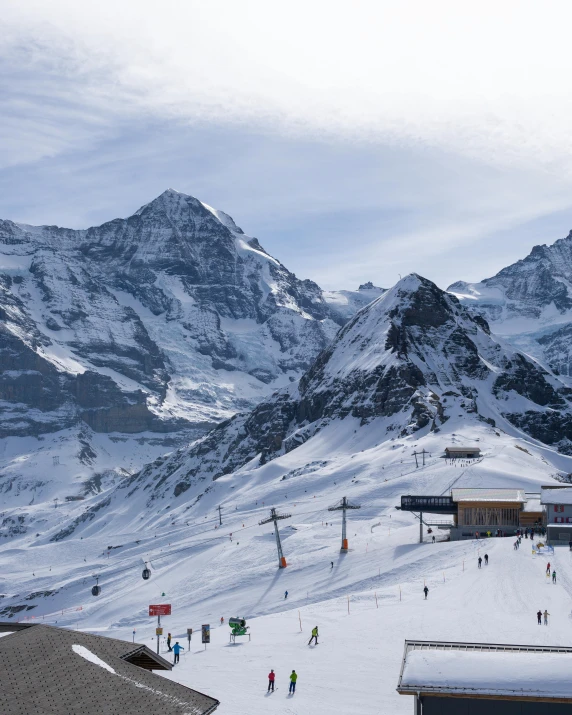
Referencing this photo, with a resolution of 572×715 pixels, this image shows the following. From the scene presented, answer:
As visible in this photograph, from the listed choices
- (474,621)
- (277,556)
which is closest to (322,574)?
(277,556)

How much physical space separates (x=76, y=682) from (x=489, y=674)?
38.6 feet

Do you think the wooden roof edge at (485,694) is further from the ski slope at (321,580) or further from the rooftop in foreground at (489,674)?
the ski slope at (321,580)

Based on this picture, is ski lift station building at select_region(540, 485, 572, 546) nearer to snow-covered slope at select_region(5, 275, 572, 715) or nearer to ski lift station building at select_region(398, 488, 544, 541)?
ski lift station building at select_region(398, 488, 544, 541)

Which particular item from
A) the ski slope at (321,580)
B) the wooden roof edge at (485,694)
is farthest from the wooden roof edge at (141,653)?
the wooden roof edge at (485,694)

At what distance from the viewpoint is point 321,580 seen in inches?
3319

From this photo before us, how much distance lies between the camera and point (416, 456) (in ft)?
495

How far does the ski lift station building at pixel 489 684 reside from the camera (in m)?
27.5

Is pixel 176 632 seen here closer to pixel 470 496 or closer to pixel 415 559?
pixel 415 559

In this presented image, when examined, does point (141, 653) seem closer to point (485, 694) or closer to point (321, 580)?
point (485, 694)

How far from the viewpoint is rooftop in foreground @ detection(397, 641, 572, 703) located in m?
27.4

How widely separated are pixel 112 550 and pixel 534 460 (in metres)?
71.2

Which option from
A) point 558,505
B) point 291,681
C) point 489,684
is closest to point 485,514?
point 558,505

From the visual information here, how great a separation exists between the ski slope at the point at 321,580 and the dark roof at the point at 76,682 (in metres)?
11.0

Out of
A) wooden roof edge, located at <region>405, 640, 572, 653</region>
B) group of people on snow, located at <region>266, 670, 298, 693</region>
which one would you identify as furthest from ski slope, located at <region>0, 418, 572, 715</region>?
wooden roof edge, located at <region>405, 640, 572, 653</region>
